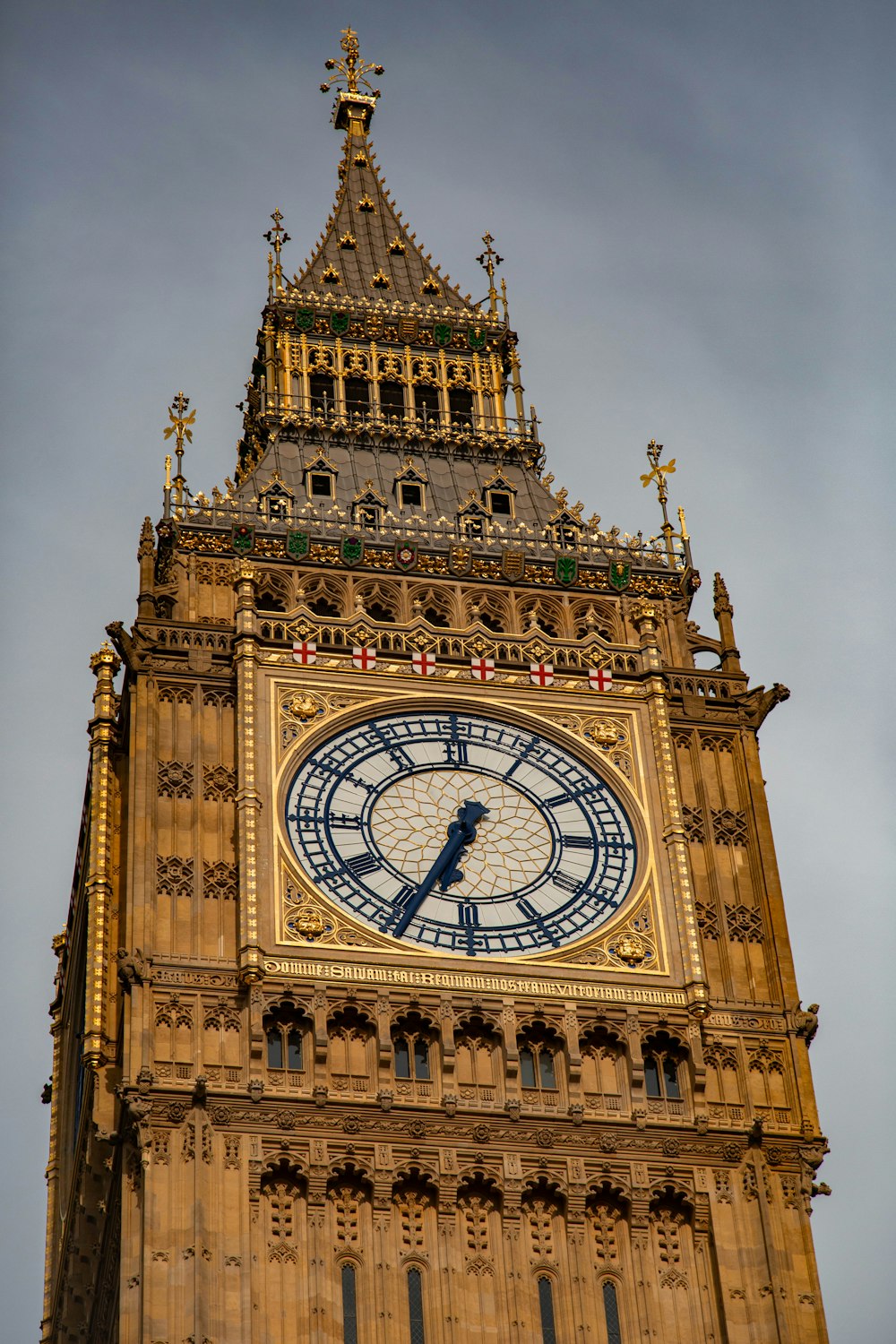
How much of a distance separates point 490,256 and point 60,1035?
14212mm

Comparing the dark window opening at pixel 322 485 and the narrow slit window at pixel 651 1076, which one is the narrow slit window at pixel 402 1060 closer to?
the narrow slit window at pixel 651 1076

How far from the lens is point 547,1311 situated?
39000 millimetres

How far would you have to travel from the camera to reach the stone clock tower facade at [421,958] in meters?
39.1

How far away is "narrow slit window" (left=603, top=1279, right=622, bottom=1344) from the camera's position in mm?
38906

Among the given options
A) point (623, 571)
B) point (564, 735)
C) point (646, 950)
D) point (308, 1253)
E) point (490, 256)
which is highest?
point (490, 256)

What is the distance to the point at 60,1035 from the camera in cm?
4678

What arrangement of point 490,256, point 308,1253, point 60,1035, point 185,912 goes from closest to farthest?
point 308,1253 < point 185,912 < point 60,1035 < point 490,256

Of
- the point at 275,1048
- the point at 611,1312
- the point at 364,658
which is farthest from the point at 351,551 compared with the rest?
the point at 611,1312

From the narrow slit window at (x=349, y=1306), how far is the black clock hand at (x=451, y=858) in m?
4.18

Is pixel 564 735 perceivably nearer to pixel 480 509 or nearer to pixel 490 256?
pixel 480 509

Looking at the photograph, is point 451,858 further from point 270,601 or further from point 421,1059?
point 270,601

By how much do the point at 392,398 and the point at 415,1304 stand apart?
16.2 m

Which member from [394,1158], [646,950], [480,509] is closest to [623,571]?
[480,509]

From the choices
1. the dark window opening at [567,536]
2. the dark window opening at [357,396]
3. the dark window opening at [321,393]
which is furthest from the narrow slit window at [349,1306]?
the dark window opening at [357,396]
